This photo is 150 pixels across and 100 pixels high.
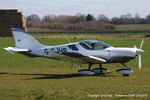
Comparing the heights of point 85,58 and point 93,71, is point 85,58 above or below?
above

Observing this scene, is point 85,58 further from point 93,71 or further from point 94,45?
point 93,71

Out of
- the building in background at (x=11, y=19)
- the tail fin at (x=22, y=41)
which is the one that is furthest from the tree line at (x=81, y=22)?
the tail fin at (x=22, y=41)

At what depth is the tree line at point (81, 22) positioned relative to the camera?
438 ft

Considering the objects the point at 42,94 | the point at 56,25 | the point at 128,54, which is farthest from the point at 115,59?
the point at 56,25

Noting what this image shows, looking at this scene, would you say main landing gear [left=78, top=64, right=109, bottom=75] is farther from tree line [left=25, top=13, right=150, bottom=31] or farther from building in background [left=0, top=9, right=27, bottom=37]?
tree line [left=25, top=13, right=150, bottom=31]

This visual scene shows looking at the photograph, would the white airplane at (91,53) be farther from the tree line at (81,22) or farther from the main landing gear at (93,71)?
the tree line at (81,22)

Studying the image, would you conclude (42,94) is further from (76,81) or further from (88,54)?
(88,54)

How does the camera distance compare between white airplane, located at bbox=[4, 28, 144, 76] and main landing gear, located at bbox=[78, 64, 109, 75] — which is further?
main landing gear, located at bbox=[78, 64, 109, 75]

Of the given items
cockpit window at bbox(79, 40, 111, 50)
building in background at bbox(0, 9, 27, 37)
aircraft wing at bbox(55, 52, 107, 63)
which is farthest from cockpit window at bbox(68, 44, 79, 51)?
building in background at bbox(0, 9, 27, 37)

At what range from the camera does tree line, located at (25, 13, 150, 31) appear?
133625 millimetres

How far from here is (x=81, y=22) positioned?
144 meters

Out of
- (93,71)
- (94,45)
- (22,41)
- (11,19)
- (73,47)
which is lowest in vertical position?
(93,71)

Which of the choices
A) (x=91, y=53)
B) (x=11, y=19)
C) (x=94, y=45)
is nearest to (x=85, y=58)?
(x=91, y=53)

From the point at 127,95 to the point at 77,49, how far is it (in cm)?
685
